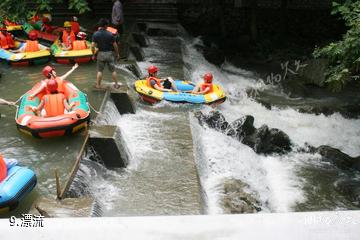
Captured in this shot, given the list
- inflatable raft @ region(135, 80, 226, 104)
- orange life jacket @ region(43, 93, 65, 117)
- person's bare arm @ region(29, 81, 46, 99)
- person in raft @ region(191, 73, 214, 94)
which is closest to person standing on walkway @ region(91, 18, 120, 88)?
inflatable raft @ region(135, 80, 226, 104)

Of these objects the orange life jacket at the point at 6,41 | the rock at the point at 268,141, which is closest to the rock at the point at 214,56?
the rock at the point at 268,141

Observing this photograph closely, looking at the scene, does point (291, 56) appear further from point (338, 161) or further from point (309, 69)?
point (338, 161)

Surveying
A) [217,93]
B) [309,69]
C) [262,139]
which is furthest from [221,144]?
[309,69]

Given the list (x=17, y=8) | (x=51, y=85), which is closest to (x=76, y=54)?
(x=17, y=8)

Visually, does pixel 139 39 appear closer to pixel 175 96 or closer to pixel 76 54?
pixel 76 54

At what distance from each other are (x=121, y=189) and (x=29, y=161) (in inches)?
66.6

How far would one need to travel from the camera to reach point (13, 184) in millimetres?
5312

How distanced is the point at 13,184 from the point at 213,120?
5530 millimetres

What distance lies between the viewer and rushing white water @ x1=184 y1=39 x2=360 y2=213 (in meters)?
7.86

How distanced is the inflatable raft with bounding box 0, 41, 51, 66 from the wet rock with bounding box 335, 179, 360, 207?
29.8 feet

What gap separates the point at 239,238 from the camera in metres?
1.81

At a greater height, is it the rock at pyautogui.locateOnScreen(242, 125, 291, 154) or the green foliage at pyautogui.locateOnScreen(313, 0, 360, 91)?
the green foliage at pyautogui.locateOnScreen(313, 0, 360, 91)

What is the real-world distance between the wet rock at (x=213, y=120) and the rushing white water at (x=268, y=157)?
9.5 inches

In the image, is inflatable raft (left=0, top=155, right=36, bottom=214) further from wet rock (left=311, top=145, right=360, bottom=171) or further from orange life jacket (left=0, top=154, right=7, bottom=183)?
wet rock (left=311, top=145, right=360, bottom=171)
